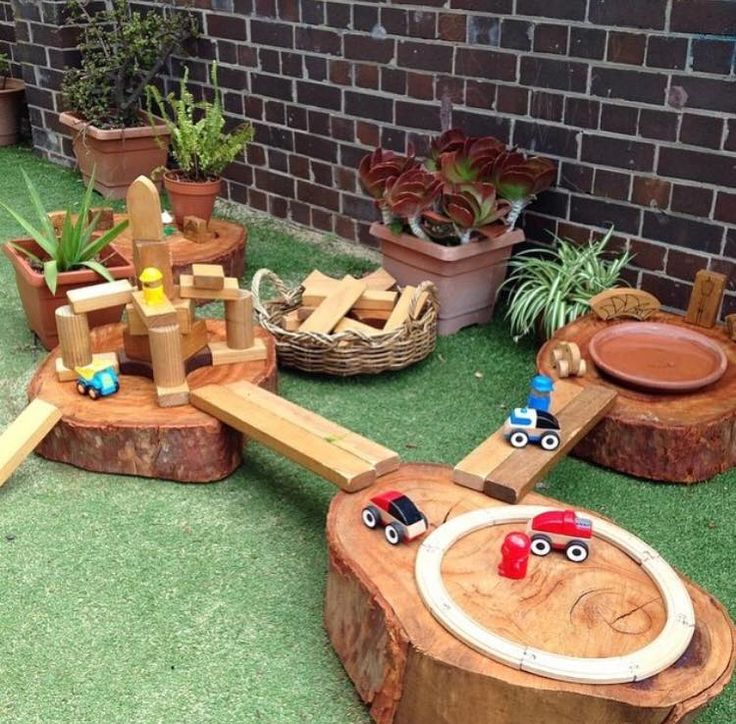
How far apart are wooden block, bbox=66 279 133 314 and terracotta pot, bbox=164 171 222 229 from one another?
53.7 inches

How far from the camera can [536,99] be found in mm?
3477

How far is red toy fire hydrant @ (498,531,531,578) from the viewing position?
1.81 m

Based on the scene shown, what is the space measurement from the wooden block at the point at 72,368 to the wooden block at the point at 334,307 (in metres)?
0.65

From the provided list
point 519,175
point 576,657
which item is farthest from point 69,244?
point 576,657

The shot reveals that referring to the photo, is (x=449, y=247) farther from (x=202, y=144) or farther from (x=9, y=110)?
(x=9, y=110)

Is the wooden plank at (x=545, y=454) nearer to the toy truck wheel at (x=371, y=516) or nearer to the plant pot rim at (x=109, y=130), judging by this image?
the toy truck wheel at (x=371, y=516)

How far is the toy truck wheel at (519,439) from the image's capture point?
2.33 m

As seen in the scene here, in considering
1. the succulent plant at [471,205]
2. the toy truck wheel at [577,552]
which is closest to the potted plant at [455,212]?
the succulent plant at [471,205]

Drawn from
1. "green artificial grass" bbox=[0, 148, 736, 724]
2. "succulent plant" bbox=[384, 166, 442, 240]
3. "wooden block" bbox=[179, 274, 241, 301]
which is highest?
"succulent plant" bbox=[384, 166, 442, 240]

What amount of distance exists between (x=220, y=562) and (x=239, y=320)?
0.79 meters

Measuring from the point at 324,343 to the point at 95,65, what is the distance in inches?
114

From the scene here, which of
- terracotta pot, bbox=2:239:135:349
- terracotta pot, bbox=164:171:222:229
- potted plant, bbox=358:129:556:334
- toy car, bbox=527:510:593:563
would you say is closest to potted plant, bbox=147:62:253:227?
terracotta pot, bbox=164:171:222:229

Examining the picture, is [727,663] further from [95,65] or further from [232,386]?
→ [95,65]

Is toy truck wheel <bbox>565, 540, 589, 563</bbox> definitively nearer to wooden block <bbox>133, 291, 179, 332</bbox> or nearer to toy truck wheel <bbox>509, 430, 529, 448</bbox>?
toy truck wheel <bbox>509, 430, 529, 448</bbox>
